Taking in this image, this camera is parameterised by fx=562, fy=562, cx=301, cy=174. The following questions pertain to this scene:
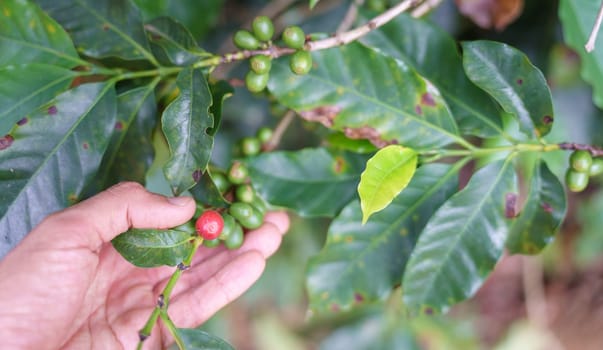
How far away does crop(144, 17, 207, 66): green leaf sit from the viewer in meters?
1.38

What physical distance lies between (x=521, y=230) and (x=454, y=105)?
383 mm

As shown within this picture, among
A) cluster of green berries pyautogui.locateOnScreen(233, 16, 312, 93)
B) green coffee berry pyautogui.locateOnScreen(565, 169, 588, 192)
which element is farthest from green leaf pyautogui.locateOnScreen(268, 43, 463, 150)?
green coffee berry pyautogui.locateOnScreen(565, 169, 588, 192)

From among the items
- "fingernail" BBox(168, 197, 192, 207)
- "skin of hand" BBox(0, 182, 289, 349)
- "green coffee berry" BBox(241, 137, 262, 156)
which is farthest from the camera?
"green coffee berry" BBox(241, 137, 262, 156)

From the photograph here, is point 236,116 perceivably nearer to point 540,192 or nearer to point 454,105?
point 454,105

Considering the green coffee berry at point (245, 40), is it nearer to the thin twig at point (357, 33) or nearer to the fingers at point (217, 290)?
the thin twig at point (357, 33)

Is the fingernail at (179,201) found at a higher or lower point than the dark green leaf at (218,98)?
lower

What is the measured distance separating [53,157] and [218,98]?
40 cm

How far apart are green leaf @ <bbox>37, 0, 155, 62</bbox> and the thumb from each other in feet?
1.24

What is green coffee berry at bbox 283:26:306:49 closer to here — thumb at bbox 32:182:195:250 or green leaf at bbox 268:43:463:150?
green leaf at bbox 268:43:463:150

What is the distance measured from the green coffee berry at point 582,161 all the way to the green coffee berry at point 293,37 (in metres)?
0.73

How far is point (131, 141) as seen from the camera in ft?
4.76

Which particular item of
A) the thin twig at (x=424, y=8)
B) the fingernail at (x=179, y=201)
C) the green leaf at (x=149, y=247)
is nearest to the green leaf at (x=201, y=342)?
the green leaf at (x=149, y=247)

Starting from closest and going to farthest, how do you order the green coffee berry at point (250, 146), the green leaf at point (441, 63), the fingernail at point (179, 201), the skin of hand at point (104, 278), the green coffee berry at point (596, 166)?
the skin of hand at point (104, 278) < the fingernail at point (179, 201) < the green coffee berry at point (596, 166) < the green leaf at point (441, 63) < the green coffee berry at point (250, 146)

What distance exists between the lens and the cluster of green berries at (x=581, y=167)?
4.50 feet
